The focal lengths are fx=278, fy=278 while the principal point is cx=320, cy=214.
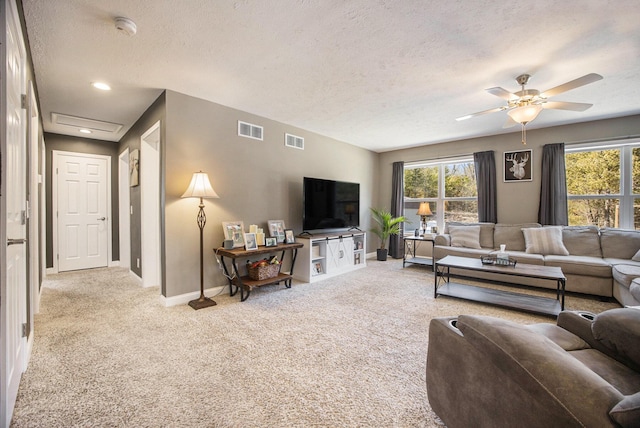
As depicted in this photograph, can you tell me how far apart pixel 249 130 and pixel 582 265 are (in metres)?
4.77

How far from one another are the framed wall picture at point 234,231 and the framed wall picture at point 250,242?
192 mm

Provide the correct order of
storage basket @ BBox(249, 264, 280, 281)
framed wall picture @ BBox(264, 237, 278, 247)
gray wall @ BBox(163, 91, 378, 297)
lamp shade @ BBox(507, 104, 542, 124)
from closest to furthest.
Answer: lamp shade @ BBox(507, 104, 542, 124)
gray wall @ BBox(163, 91, 378, 297)
storage basket @ BBox(249, 264, 280, 281)
framed wall picture @ BBox(264, 237, 278, 247)

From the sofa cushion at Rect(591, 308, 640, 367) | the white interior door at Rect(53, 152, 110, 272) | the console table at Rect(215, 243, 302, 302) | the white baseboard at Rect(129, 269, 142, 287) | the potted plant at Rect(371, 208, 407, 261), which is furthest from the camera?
the potted plant at Rect(371, 208, 407, 261)

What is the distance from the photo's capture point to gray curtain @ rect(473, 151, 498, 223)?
5066 mm

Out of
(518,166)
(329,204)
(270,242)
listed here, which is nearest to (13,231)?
(270,242)

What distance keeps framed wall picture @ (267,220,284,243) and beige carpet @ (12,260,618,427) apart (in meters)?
0.88

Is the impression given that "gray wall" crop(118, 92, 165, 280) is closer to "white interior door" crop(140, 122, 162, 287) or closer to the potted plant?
"white interior door" crop(140, 122, 162, 287)

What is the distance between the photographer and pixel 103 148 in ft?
17.2

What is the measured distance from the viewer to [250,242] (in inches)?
140

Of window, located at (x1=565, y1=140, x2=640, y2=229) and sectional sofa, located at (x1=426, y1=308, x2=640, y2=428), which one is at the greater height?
window, located at (x1=565, y1=140, x2=640, y2=229)

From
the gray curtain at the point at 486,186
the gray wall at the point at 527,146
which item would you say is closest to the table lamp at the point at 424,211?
the gray curtain at the point at 486,186

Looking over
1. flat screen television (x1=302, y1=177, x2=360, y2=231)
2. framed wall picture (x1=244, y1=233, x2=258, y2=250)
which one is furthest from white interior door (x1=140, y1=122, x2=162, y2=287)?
flat screen television (x1=302, y1=177, x2=360, y2=231)

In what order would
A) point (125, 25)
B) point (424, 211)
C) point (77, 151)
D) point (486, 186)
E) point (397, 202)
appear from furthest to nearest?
point (397, 202)
point (424, 211)
point (486, 186)
point (77, 151)
point (125, 25)

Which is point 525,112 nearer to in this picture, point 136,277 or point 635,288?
point 635,288
